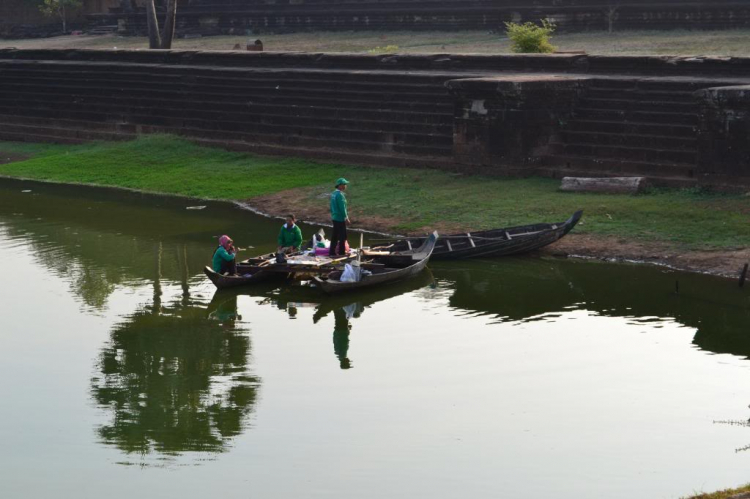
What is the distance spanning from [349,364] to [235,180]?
34.2ft

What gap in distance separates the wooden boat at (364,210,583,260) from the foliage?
30.8 meters

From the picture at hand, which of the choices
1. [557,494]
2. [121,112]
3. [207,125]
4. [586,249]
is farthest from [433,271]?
[121,112]

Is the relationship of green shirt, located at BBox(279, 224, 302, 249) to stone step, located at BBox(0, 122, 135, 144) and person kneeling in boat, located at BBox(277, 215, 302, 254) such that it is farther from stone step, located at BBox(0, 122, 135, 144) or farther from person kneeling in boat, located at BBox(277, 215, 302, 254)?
stone step, located at BBox(0, 122, 135, 144)

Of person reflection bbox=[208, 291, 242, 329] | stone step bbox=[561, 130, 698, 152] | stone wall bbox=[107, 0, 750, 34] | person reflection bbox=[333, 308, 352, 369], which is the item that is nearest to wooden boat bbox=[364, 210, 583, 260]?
person reflection bbox=[333, 308, 352, 369]

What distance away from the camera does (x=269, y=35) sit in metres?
37.1

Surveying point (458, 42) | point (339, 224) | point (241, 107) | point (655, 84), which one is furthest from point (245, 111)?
point (339, 224)

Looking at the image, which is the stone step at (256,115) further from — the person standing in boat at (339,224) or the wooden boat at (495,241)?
the person standing in boat at (339,224)

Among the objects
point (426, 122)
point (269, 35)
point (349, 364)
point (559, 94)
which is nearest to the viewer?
point (349, 364)

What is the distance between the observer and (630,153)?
60.7 ft

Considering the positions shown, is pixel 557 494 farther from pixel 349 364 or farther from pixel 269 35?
pixel 269 35

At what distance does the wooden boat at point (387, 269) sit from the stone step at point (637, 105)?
15.3 feet

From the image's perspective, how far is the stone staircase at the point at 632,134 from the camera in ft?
59.1

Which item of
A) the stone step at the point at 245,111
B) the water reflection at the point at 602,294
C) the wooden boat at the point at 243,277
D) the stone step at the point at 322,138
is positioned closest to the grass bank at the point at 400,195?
the stone step at the point at 322,138

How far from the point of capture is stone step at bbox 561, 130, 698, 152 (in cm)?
1797
